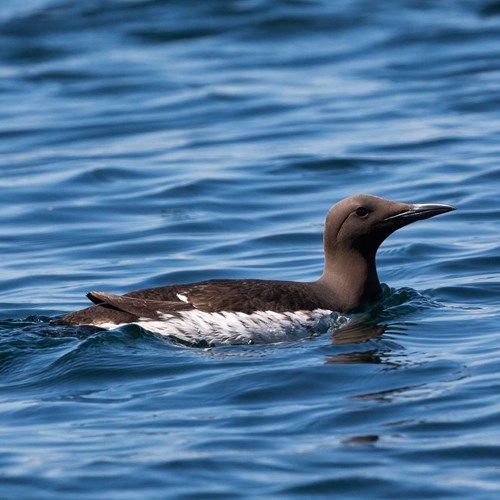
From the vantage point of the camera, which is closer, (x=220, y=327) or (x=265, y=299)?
(x=220, y=327)

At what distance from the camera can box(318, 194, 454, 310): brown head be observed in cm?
969

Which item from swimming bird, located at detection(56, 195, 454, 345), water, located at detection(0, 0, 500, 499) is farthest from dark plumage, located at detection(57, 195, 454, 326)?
water, located at detection(0, 0, 500, 499)

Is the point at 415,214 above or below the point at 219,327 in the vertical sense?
above

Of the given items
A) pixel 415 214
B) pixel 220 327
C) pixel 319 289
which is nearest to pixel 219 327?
pixel 220 327

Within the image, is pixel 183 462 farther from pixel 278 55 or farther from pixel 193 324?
pixel 278 55

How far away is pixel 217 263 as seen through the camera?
11.9m

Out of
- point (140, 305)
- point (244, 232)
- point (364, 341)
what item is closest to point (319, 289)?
point (364, 341)

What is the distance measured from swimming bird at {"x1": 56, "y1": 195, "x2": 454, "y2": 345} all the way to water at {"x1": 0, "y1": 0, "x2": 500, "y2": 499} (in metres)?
0.22

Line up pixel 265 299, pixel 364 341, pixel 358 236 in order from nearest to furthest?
1. pixel 364 341
2. pixel 265 299
3. pixel 358 236

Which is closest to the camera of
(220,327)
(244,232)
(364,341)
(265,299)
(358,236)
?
(364,341)

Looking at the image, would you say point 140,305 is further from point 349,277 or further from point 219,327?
point 349,277

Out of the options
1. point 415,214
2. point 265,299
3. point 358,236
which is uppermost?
point 415,214

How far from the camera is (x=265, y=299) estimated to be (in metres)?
9.23

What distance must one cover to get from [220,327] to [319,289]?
0.94m
